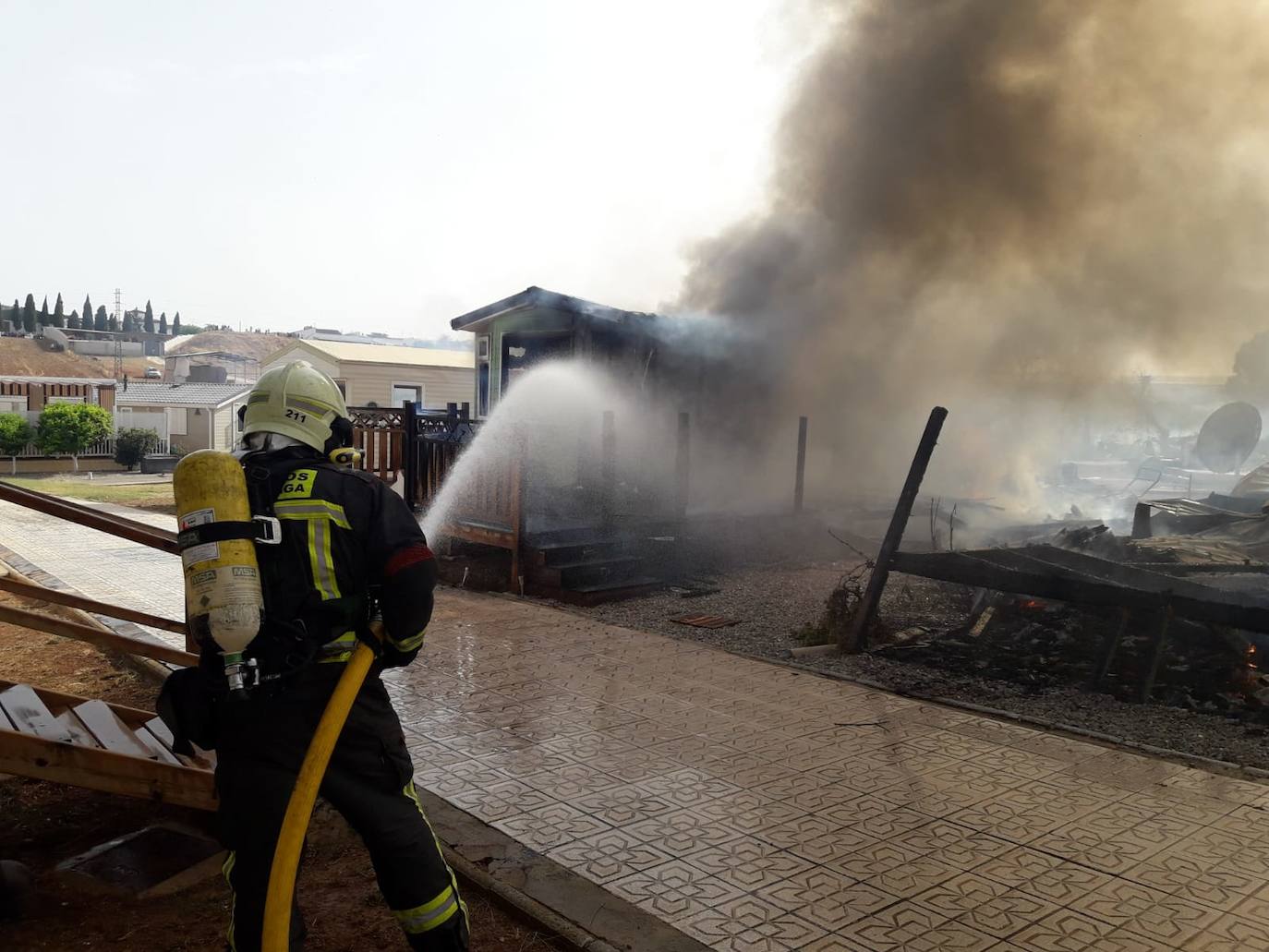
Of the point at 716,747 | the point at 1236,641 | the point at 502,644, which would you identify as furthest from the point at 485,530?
the point at 1236,641

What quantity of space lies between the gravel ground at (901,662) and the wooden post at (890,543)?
0.56 feet

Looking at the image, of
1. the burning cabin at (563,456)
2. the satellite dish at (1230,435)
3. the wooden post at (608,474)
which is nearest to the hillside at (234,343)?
the burning cabin at (563,456)

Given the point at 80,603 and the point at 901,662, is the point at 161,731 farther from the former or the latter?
the point at 901,662

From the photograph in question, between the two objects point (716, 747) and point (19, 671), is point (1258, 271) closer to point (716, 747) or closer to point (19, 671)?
point (716, 747)

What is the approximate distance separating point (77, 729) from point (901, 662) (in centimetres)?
545

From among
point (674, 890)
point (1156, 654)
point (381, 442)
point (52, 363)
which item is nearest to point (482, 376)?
point (381, 442)

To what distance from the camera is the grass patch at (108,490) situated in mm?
18000

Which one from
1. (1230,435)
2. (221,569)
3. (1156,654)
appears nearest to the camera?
(221,569)

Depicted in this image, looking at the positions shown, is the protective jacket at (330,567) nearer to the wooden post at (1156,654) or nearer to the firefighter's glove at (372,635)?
the firefighter's glove at (372,635)

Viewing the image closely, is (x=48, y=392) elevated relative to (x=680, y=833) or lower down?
elevated

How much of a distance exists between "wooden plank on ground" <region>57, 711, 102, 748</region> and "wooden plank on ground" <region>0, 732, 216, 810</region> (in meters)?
0.12

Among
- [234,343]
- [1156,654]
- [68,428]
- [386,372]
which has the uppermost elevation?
[234,343]

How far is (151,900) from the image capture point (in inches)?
129

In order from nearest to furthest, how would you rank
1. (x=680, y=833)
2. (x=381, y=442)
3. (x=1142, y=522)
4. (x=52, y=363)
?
1. (x=680, y=833)
2. (x=1142, y=522)
3. (x=381, y=442)
4. (x=52, y=363)
